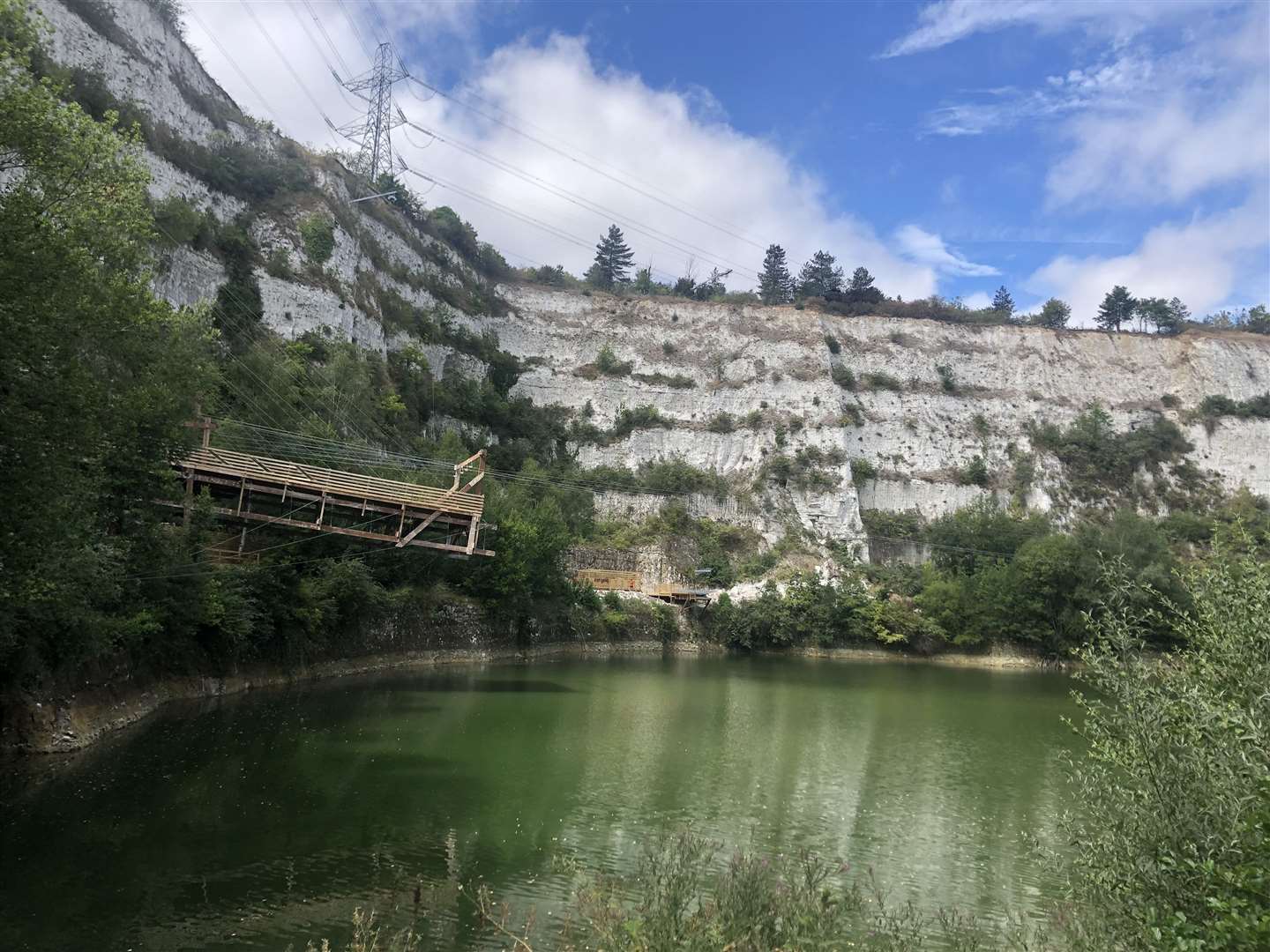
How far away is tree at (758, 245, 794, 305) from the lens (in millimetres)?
87938

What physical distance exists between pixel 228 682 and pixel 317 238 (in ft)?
107

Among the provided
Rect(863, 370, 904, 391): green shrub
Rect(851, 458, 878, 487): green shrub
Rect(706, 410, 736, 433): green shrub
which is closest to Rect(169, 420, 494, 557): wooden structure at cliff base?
Rect(706, 410, 736, 433): green shrub

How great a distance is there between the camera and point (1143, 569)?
154 ft

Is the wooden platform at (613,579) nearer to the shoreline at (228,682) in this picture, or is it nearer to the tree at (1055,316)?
the shoreline at (228,682)

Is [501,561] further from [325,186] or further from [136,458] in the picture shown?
[325,186]

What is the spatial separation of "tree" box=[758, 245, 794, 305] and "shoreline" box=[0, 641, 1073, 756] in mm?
47894

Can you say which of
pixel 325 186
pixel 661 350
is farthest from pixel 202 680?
pixel 661 350

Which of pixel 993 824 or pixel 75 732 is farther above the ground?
pixel 993 824

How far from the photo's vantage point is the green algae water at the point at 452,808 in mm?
8695

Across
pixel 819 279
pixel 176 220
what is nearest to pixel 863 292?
pixel 819 279

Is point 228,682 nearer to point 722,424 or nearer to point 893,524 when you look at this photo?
point 722,424

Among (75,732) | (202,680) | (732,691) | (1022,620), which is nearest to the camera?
(75,732)

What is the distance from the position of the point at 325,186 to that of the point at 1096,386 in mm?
64291

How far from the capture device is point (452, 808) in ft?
42.3
